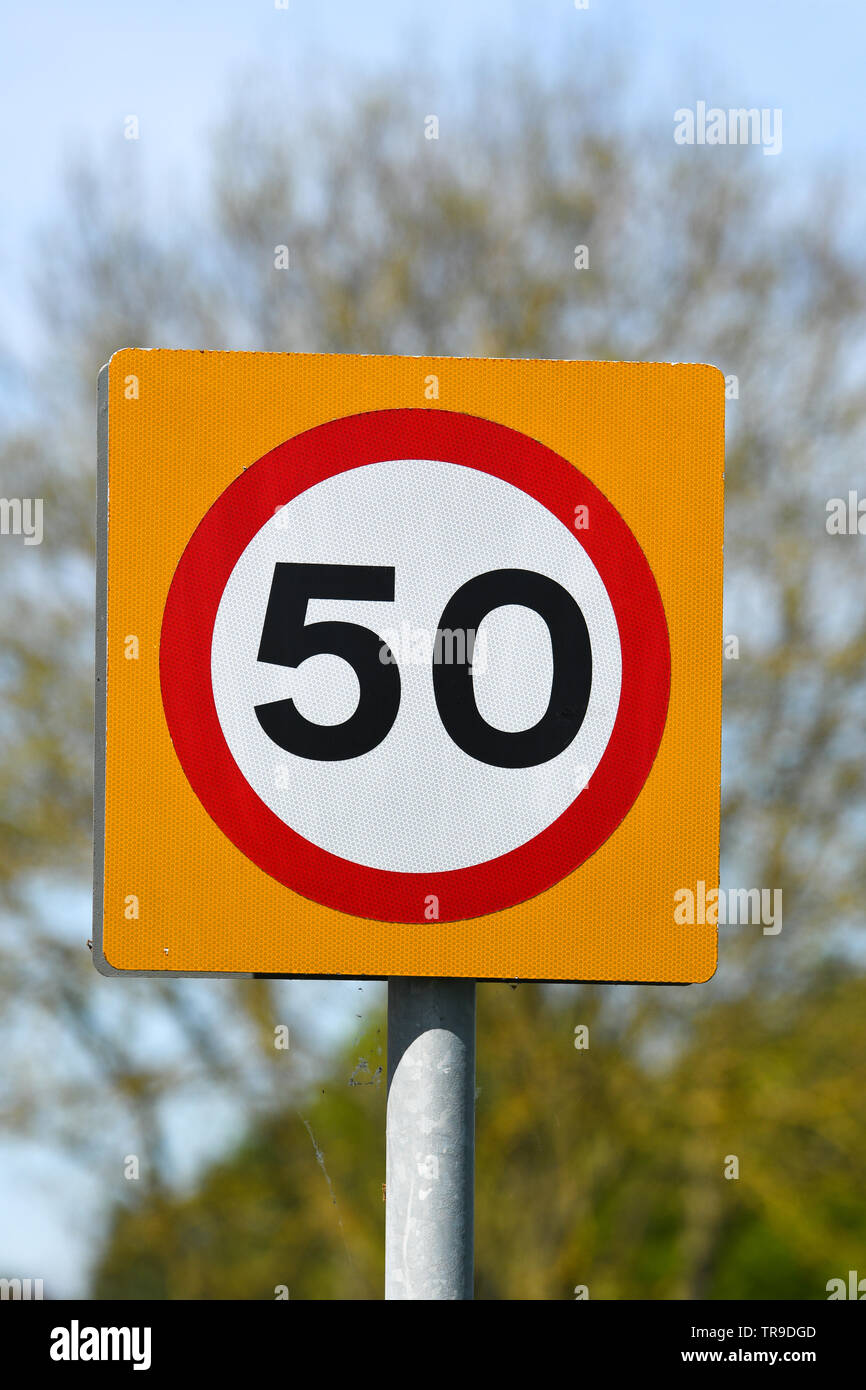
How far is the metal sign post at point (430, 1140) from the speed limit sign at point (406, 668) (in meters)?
0.05

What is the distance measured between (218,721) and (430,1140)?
43cm

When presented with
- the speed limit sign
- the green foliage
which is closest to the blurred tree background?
the green foliage

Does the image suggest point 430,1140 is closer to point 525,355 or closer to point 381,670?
point 381,670

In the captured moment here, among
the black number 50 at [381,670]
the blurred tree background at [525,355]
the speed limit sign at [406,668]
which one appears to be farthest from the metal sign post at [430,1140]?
the blurred tree background at [525,355]

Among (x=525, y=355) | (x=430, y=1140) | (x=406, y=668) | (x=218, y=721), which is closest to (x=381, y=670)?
(x=406, y=668)

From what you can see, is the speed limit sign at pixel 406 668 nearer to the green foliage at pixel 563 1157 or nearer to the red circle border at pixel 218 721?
the red circle border at pixel 218 721

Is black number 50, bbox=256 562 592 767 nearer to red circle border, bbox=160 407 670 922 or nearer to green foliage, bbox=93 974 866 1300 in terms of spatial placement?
red circle border, bbox=160 407 670 922

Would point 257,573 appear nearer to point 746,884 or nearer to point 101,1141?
point 746,884

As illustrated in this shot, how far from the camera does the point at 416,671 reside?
1397mm

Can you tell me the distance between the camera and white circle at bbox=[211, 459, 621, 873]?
139 centimetres

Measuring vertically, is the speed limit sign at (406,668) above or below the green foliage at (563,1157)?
above

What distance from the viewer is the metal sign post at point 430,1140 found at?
53.3 inches
